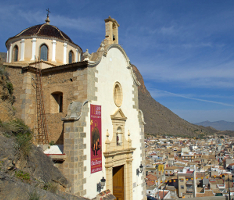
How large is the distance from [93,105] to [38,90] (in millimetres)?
3156

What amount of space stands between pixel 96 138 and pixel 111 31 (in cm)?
661

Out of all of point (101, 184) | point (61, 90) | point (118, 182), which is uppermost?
point (61, 90)

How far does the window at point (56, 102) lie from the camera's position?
38.5 feet

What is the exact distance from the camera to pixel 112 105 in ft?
40.4

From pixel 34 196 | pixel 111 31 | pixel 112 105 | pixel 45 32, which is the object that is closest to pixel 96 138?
pixel 112 105

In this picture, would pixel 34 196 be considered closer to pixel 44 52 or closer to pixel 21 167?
pixel 21 167

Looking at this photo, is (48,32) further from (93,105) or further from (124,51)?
(93,105)

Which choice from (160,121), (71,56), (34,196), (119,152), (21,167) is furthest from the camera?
(160,121)

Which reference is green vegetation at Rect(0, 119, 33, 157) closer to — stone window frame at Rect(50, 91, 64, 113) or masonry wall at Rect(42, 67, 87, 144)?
masonry wall at Rect(42, 67, 87, 144)

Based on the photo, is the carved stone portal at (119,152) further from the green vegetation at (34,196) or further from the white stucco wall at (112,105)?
the green vegetation at (34,196)

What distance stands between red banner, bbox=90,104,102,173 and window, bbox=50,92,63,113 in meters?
2.17

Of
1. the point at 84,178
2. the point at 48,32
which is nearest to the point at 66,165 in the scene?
the point at 84,178

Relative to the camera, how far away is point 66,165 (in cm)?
932

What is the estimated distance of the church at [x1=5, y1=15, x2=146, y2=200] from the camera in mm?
9789
